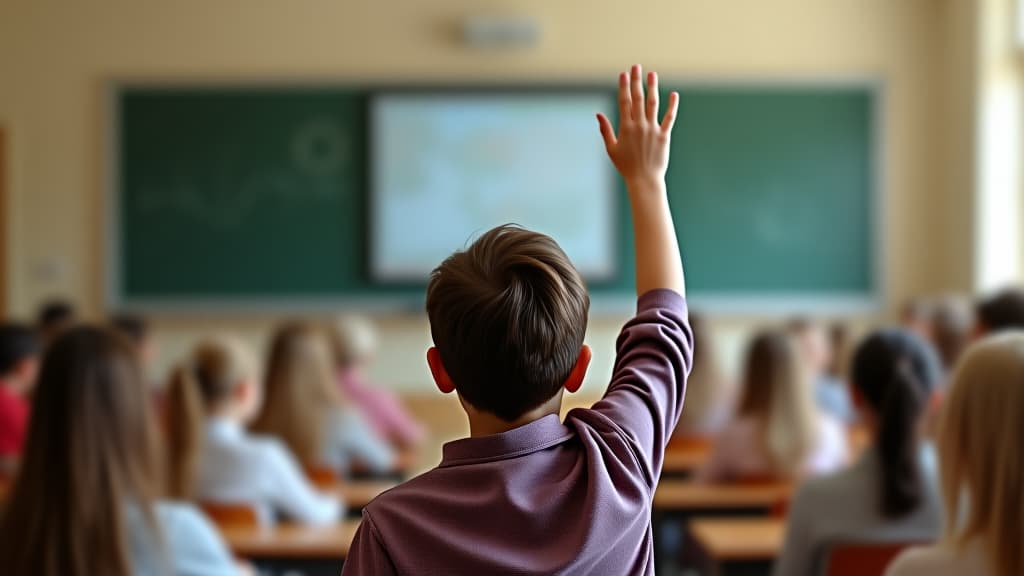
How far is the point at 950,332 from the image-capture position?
430cm

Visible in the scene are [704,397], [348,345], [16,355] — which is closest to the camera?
[16,355]

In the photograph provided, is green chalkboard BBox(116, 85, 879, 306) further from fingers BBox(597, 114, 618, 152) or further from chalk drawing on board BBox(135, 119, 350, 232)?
fingers BBox(597, 114, 618, 152)

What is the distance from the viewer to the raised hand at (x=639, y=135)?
3.99 feet

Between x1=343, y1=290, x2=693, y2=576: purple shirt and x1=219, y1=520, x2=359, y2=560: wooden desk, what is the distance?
1881mm

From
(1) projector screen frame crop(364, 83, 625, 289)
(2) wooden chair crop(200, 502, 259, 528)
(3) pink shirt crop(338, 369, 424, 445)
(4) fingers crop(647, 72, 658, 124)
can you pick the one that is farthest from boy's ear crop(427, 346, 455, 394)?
(1) projector screen frame crop(364, 83, 625, 289)

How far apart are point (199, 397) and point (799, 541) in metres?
1.80

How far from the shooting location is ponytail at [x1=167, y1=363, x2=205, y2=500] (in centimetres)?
313

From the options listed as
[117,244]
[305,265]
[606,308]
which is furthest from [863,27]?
[117,244]

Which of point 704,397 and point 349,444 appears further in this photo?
point 704,397

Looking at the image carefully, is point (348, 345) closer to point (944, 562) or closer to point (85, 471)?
point (85, 471)

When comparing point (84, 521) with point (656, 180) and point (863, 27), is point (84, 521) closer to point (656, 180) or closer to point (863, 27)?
point (656, 180)

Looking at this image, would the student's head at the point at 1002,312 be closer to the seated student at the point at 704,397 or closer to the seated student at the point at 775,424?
the seated student at the point at 775,424

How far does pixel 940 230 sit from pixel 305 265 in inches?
166

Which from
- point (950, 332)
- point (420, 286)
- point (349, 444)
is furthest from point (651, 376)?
point (420, 286)
